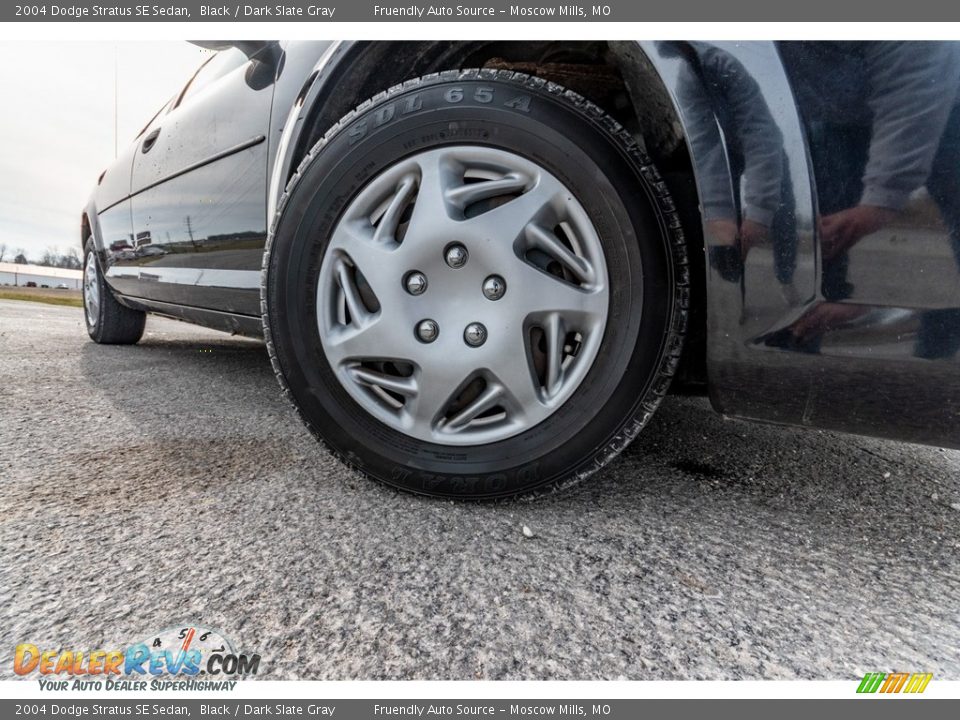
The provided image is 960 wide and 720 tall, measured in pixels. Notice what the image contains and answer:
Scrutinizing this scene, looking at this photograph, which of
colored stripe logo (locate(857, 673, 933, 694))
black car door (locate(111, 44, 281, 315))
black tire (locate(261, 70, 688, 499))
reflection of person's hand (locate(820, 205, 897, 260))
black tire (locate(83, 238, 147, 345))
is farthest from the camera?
black tire (locate(83, 238, 147, 345))

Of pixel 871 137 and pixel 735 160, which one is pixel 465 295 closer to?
pixel 735 160

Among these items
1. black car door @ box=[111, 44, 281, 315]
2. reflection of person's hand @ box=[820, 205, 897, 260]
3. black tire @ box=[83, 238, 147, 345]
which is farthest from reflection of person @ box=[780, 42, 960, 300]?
black tire @ box=[83, 238, 147, 345]

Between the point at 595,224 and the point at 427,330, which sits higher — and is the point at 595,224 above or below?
above

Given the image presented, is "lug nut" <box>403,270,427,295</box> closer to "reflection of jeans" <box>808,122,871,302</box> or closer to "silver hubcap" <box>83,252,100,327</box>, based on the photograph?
"reflection of jeans" <box>808,122,871,302</box>

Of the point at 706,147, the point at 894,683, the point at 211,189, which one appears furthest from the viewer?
the point at 211,189

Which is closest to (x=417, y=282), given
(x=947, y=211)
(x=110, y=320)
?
(x=947, y=211)

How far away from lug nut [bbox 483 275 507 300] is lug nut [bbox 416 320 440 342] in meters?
0.12

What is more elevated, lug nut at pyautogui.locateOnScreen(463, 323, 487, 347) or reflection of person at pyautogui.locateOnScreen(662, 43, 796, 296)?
reflection of person at pyautogui.locateOnScreen(662, 43, 796, 296)

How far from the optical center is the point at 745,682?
625 millimetres

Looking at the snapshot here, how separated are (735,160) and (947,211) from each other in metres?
0.30

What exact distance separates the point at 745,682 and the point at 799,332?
1.74 ft

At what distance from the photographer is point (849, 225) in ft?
2.57

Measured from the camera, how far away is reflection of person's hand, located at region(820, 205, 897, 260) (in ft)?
2.50
